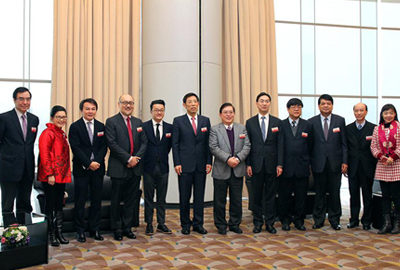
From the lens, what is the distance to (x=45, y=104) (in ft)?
23.5

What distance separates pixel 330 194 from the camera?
5254mm

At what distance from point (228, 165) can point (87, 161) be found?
1.68 m

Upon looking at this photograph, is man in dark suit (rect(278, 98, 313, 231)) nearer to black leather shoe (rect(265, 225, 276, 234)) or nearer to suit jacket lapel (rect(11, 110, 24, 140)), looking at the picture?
black leather shoe (rect(265, 225, 276, 234))

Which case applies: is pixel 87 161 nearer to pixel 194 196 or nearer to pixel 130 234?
pixel 130 234

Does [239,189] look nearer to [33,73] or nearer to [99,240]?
[99,240]

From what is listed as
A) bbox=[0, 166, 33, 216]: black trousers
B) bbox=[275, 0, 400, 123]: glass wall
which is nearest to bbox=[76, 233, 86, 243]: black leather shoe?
bbox=[0, 166, 33, 216]: black trousers

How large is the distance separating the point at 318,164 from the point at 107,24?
4.38 metres

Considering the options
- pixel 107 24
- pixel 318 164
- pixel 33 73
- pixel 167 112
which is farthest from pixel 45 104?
pixel 318 164

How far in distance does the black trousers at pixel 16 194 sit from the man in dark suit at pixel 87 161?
1.81 feet

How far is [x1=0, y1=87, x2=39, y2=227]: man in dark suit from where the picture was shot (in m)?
4.30

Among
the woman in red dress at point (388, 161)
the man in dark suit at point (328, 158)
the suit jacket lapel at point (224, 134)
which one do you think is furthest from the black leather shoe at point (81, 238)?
the woman in red dress at point (388, 161)

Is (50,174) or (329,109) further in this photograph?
(329,109)

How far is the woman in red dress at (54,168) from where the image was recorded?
13.9 feet

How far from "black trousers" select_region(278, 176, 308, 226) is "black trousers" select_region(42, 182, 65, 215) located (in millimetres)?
2694
